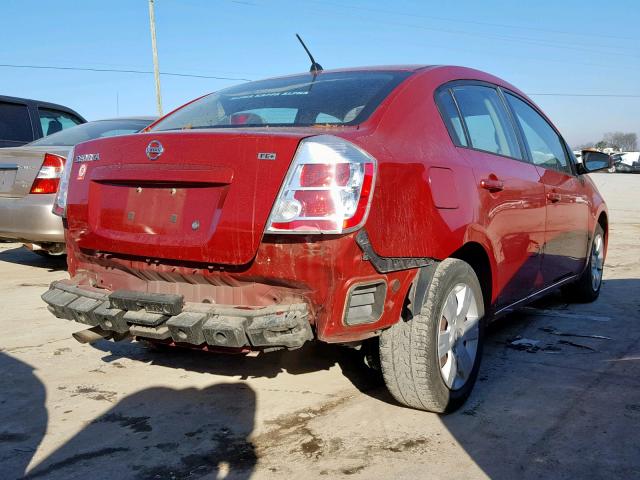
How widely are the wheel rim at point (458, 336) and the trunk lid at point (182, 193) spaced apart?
42.6 inches

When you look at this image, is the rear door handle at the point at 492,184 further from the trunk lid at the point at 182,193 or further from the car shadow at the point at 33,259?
the car shadow at the point at 33,259

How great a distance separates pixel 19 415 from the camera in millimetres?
3219

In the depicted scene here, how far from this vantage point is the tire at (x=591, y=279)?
5668mm

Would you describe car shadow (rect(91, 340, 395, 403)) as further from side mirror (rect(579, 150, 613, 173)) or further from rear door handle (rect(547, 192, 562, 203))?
side mirror (rect(579, 150, 613, 173))

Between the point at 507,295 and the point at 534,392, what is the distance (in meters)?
0.60

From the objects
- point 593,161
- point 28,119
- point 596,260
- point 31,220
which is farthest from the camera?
point 28,119

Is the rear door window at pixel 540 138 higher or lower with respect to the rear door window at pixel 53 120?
lower

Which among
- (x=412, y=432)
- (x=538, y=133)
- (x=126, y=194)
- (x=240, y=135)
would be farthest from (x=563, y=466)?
(x=538, y=133)

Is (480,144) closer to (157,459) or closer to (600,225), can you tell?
(157,459)

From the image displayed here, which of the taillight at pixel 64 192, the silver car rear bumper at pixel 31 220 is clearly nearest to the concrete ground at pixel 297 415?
the taillight at pixel 64 192

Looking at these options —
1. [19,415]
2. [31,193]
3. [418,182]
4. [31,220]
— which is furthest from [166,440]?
[31,193]

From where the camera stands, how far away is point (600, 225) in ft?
19.7

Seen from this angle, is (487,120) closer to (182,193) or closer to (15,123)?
(182,193)

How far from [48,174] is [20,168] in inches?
13.2
